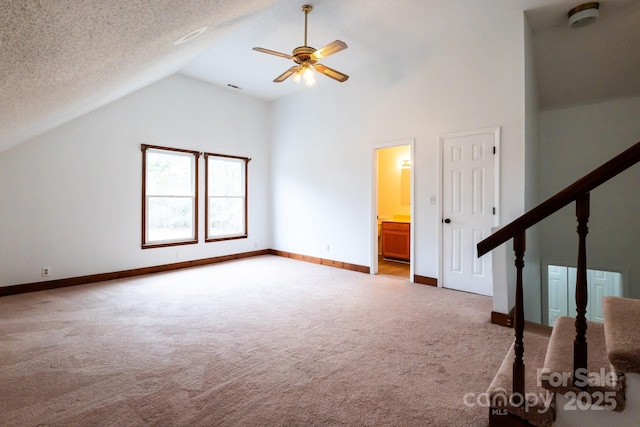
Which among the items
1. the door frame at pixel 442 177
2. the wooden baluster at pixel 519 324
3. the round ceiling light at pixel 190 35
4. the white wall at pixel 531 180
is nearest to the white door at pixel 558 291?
the white wall at pixel 531 180

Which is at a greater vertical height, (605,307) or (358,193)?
(358,193)

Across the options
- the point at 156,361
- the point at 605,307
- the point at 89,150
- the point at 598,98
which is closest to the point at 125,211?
the point at 89,150

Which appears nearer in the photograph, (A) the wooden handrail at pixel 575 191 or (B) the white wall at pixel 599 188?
(A) the wooden handrail at pixel 575 191

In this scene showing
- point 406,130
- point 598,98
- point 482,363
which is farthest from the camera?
point 406,130

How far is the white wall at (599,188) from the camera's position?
163 inches

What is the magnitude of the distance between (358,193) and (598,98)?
358cm

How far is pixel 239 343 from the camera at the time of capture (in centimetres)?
263

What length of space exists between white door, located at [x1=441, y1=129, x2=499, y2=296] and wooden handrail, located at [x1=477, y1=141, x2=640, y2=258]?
2.62m

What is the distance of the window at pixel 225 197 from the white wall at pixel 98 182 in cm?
17

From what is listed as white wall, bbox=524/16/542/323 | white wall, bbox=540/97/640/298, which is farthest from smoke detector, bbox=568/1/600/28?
white wall, bbox=540/97/640/298

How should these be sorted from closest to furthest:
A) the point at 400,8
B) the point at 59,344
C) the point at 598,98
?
1. the point at 59,344
2. the point at 400,8
3. the point at 598,98

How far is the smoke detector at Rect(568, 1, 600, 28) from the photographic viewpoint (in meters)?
3.25

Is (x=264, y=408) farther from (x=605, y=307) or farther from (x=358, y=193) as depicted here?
(x=358, y=193)

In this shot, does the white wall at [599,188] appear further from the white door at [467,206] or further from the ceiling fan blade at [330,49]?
the ceiling fan blade at [330,49]
